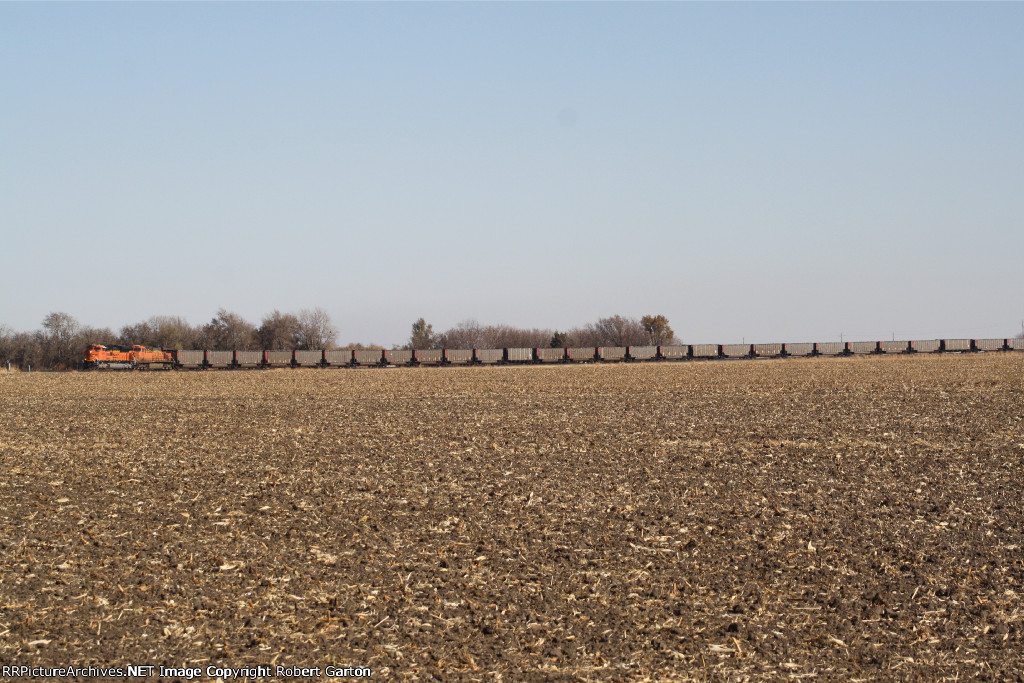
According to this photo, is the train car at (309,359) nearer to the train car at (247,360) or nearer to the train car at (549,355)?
the train car at (247,360)

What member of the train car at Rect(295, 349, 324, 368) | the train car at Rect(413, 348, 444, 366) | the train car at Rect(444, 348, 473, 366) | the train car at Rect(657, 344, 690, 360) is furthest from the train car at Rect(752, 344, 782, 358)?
the train car at Rect(295, 349, 324, 368)

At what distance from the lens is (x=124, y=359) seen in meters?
60.0

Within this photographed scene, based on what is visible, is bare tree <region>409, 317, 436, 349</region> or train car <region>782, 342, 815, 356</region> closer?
train car <region>782, 342, 815, 356</region>

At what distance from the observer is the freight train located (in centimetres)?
5975

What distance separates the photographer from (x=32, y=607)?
787 centimetres

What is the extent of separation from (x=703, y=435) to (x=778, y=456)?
9.03 ft

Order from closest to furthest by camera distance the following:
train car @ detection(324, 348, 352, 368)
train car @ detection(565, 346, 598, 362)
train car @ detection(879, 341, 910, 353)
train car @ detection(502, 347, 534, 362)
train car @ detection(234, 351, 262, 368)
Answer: train car @ detection(234, 351, 262, 368) < train car @ detection(324, 348, 352, 368) < train car @ detection(502, 347, 534, 362) < train car @ detection(565, 346, 598, 362) < train car @ detection(879, 341, 910, 353)

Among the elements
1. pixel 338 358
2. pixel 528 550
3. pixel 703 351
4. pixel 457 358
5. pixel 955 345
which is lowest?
pixel 528 550

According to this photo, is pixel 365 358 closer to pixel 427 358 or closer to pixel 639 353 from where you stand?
pixel 427 358

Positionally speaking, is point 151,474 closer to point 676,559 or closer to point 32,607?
point 32,607

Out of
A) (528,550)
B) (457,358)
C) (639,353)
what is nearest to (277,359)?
(457,358)

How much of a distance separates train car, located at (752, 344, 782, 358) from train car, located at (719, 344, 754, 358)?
1.41 ft

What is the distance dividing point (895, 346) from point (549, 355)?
32.4 metres

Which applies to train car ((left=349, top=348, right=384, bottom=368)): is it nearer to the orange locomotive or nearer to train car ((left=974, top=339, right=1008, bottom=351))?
the orange locomotive
